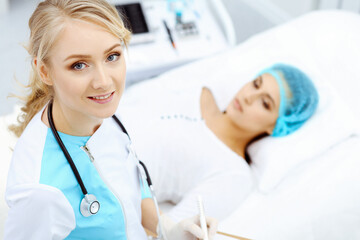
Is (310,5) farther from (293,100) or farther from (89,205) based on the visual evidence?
(89,205)

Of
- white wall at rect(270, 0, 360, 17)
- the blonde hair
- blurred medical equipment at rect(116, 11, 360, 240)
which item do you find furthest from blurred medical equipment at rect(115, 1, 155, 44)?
the blonde hair

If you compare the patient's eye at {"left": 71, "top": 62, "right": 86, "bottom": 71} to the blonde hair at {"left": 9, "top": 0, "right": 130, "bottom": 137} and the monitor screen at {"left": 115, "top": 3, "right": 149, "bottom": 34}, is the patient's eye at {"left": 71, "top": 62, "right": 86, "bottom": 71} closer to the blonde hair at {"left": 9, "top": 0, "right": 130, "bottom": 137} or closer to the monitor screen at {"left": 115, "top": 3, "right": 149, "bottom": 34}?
the blonde hair at {"left": 9, "top": 0, "right": 130, "bottom": 137}

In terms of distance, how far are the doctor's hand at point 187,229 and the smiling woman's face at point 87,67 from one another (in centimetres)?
32

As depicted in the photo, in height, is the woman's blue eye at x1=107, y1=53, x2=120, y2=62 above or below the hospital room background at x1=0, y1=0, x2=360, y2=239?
above

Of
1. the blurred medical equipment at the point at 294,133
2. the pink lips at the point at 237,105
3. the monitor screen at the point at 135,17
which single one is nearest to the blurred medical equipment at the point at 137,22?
the monitor screen at the point at 135,17

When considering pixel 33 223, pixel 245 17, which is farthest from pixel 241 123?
pixel 245 17

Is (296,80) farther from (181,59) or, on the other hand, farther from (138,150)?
(138,150)

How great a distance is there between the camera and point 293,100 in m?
1.44

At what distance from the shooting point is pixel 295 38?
1718mm

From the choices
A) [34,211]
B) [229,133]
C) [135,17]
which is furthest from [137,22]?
[34,211]

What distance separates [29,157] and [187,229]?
35 cm

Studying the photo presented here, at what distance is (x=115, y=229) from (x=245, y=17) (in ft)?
6.85

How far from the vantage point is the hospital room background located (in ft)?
3.98

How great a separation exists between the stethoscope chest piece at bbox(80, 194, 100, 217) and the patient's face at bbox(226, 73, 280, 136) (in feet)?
2.68
